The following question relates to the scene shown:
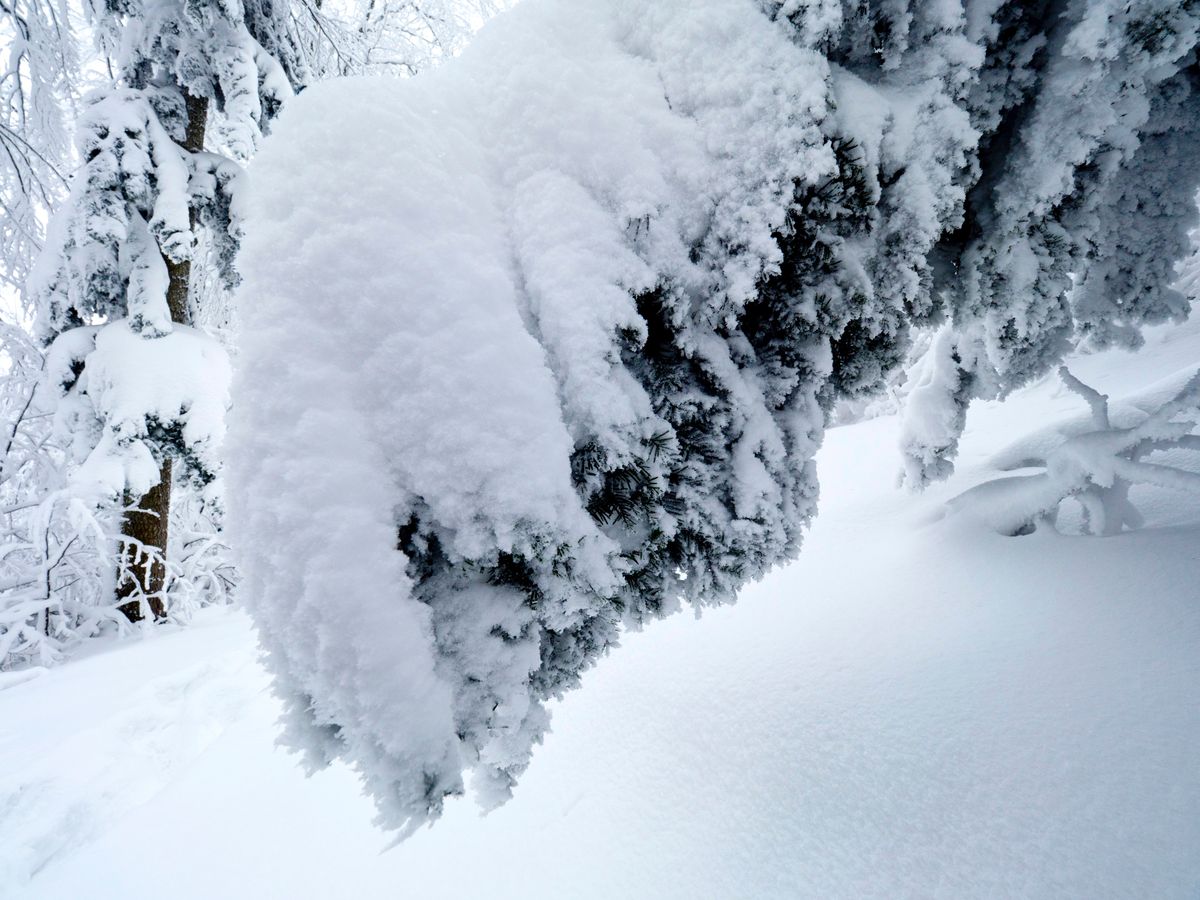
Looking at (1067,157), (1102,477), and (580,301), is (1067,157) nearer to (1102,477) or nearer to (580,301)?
(1102,477)

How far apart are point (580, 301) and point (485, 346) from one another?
12.4 inches

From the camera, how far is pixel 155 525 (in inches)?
188

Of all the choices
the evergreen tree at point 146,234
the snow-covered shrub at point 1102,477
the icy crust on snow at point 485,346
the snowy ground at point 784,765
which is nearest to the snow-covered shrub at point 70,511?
the evergreen tree at point 146,234

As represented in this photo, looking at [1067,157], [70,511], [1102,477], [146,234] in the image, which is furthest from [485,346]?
[146,234]

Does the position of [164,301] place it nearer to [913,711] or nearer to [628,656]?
[628,656]

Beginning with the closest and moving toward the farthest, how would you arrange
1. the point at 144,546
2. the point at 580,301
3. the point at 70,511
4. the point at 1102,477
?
1. the point at 580,301
2. the point at 1102,477
3. the point at 70,511
4. the point at 144,546

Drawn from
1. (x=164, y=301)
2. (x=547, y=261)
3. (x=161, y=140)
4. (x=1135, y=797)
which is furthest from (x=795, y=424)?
(x=161, y=140)

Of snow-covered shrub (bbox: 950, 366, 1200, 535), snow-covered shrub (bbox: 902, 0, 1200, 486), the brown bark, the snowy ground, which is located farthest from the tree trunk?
snow-covered shrub (bbox: 950, 366, 1200, 535)

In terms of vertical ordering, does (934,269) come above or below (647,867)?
Answer: above

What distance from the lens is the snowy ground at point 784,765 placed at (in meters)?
1.61

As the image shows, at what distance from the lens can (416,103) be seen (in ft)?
4.98

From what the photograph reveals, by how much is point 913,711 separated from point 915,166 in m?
2.11

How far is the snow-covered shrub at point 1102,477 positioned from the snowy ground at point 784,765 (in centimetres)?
15

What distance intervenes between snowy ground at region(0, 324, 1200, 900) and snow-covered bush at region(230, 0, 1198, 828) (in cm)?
84
